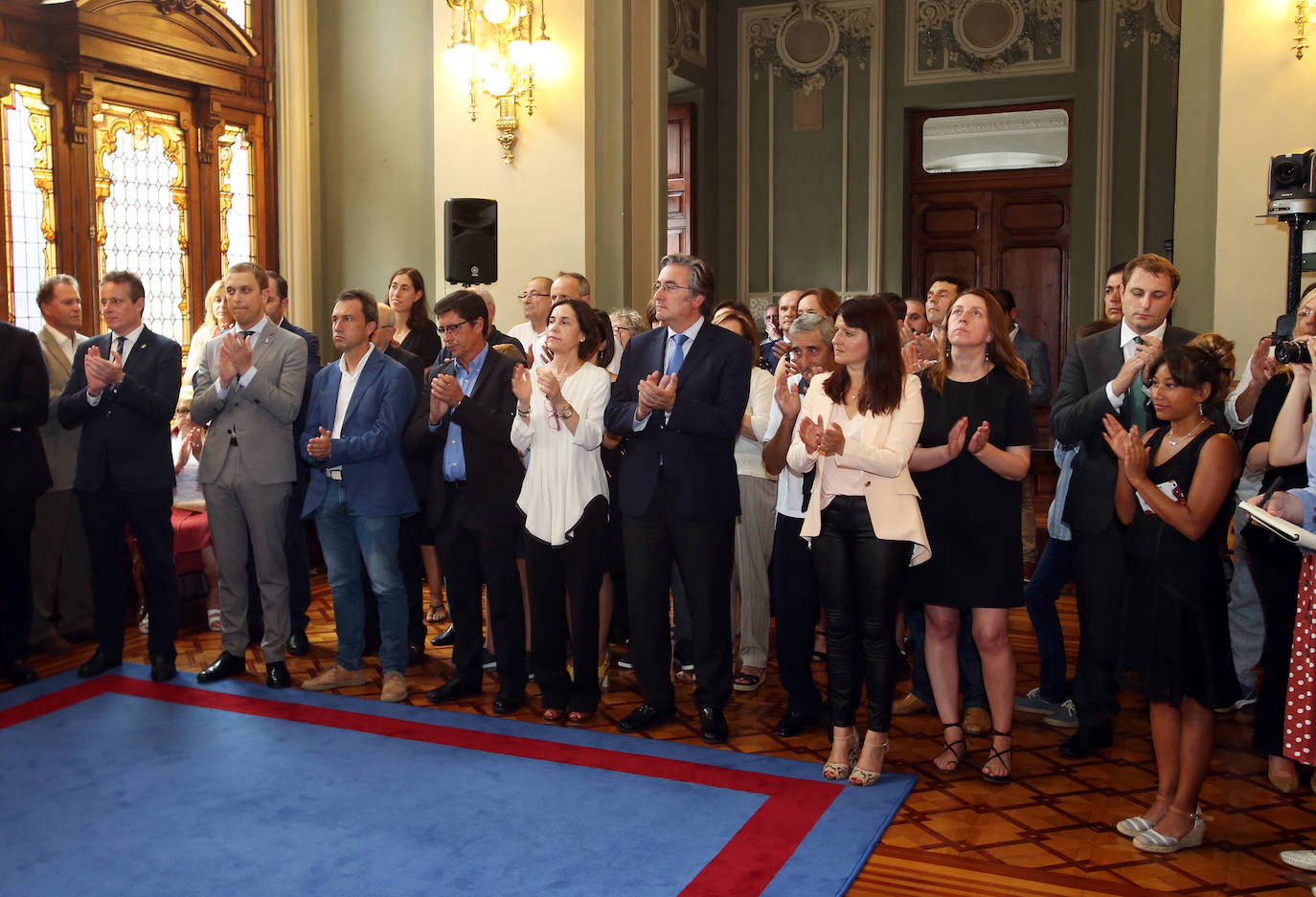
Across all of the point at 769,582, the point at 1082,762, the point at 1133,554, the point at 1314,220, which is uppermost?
the point at 1314,220

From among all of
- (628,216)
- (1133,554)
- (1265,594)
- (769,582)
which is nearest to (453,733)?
(769,582)

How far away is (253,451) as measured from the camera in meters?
4.56

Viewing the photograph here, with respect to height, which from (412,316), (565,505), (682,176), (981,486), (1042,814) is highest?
(682,176)

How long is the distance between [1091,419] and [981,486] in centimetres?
43

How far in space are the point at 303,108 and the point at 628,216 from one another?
7.54 feet

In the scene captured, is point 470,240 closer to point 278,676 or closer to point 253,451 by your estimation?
point 253,451

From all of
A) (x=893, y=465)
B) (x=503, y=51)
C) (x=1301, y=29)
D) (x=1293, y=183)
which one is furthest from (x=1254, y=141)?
(x=503, y=51)

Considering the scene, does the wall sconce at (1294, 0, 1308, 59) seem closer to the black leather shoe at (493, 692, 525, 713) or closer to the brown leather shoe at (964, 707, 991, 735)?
the brown leather shoe at (964, 707, 991, 735)

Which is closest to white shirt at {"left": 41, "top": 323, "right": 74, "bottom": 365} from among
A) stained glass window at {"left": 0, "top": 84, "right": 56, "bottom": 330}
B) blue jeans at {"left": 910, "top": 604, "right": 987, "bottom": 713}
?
stained glass window at {"left": 0, "top": 84, "right": 56, "bottom": 330}

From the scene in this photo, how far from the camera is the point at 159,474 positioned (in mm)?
4648

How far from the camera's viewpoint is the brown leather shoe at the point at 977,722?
13.6 ft

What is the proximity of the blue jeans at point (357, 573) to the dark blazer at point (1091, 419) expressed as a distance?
95.1 inches

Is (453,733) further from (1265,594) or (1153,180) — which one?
(1153,180)

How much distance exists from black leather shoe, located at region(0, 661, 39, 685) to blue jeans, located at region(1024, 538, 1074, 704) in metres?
3.81
